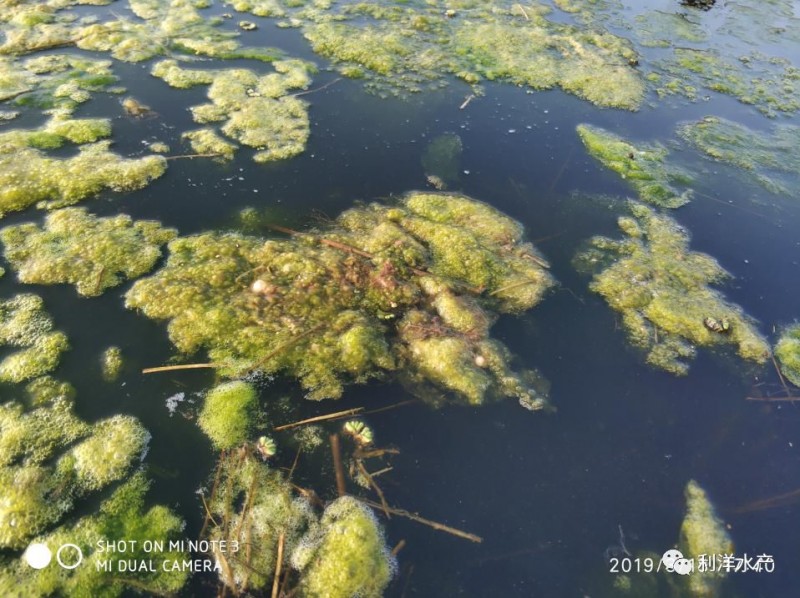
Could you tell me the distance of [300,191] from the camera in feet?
17.3

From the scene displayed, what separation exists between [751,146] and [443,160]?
174 inches

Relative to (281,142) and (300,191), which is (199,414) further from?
(281,142)

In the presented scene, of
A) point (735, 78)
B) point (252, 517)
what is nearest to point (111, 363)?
point (252, 517)

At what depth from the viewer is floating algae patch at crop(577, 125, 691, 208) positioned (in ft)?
19.0

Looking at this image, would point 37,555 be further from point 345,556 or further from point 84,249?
point 84,249

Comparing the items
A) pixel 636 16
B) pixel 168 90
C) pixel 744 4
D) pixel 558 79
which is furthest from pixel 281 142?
pixel 744 4

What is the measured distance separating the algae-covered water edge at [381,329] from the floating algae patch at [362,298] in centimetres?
3

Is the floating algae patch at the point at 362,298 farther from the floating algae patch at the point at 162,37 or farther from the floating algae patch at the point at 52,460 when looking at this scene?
the floating algae patch at the point at 162,37

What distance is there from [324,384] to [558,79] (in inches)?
256

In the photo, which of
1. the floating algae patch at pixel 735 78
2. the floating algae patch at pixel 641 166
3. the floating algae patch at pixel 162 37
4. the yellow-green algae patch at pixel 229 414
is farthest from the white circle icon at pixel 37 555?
the floating algae patch at pixel 735 78

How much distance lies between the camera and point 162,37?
7.65 meters

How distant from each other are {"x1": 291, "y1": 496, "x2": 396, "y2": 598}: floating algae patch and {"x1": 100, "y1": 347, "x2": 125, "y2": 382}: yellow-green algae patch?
6.00ft

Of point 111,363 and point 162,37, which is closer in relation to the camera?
point 111,363

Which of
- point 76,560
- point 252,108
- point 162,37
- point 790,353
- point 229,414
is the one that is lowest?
point 76,560
